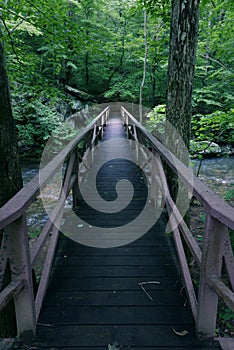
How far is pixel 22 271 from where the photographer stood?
65.4 inches

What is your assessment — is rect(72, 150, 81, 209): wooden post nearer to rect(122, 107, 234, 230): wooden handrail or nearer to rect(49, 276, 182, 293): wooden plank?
Result: rect(49, 276, 182, 293): wooden plank

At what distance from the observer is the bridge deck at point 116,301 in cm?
182

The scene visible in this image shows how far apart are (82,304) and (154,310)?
1.96ft

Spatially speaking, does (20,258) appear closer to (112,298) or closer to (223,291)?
(112,298)

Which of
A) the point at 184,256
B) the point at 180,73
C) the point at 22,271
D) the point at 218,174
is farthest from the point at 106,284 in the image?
the point at 218,174

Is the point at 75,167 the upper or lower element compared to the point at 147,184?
upper

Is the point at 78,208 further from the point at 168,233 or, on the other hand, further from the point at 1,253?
the point at 1,253

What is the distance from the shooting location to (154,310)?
2.10 metres

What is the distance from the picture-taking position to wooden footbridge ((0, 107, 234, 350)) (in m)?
1.58

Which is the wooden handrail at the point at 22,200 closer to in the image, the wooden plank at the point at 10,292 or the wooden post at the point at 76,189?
the wooden plank at the point at 10,292

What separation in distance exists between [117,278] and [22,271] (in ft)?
3.65

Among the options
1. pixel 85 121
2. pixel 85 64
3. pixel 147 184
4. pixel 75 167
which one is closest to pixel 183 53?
pixel 75 167

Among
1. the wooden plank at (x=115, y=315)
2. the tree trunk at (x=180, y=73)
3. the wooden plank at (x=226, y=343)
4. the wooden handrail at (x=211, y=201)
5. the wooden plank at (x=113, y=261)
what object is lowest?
the wooden plank at (x=113, y=261)

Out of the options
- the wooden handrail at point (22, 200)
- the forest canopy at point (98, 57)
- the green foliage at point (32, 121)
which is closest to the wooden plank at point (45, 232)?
the wooden handrail at point (22, 200)
